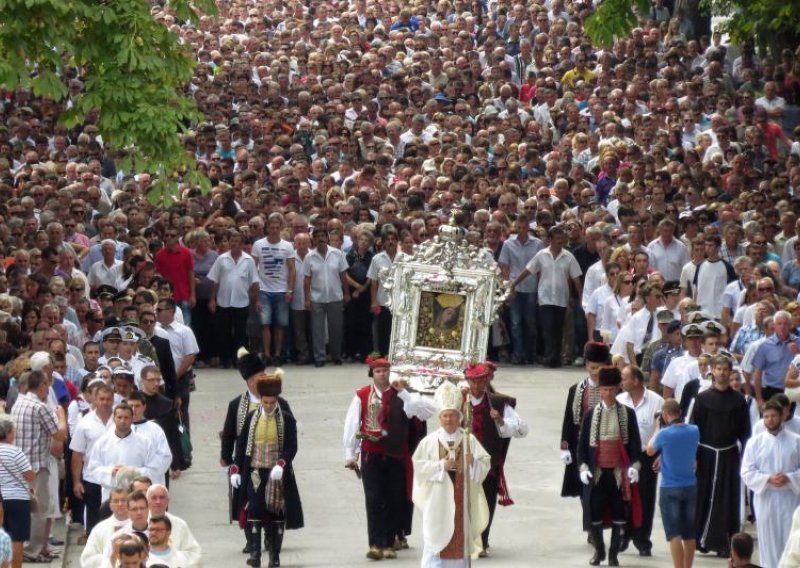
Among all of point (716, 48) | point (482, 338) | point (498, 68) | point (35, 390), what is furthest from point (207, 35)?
point (35, 390)

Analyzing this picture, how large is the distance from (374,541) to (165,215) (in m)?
8.98

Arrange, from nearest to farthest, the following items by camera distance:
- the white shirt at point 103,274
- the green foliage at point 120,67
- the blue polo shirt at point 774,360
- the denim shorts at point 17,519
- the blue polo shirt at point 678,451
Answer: the denim shorts at point 17,519 < the blue polo shirt at point 678,451 < the green foliage at point 120,67 < the blue polo shirt at point 774,360 < the white shirt at point 103,274

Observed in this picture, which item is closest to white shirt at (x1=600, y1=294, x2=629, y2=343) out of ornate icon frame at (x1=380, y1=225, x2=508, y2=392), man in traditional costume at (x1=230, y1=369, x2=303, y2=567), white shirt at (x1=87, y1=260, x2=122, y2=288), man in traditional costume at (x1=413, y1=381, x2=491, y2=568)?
ornate icon frame at (x1=380, y1=225, x2=508, y2=392)

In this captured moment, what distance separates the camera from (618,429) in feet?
57.9

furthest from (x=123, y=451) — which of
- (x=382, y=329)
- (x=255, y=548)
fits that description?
(x=382, y=329)

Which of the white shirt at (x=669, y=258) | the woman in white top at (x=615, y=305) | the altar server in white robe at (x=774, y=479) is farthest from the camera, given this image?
the white shirt at (x=669, y=258)

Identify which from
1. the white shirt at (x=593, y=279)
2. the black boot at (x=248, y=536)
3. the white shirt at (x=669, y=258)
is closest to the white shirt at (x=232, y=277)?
the white shirt at (x=593, y=279)

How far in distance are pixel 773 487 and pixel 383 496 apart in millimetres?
3308

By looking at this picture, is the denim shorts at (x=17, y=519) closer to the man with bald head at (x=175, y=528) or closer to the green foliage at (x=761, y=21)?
the man with bald head at (x=175, y=528)

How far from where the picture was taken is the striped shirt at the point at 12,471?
15.8m

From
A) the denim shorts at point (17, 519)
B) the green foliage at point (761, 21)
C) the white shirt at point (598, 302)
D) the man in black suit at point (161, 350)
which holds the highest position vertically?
the green foliage at point (761, 21)

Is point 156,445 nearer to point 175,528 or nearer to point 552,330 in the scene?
point 175,528

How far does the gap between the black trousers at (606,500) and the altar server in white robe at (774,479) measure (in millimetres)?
1183

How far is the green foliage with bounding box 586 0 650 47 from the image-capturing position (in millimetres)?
26016
